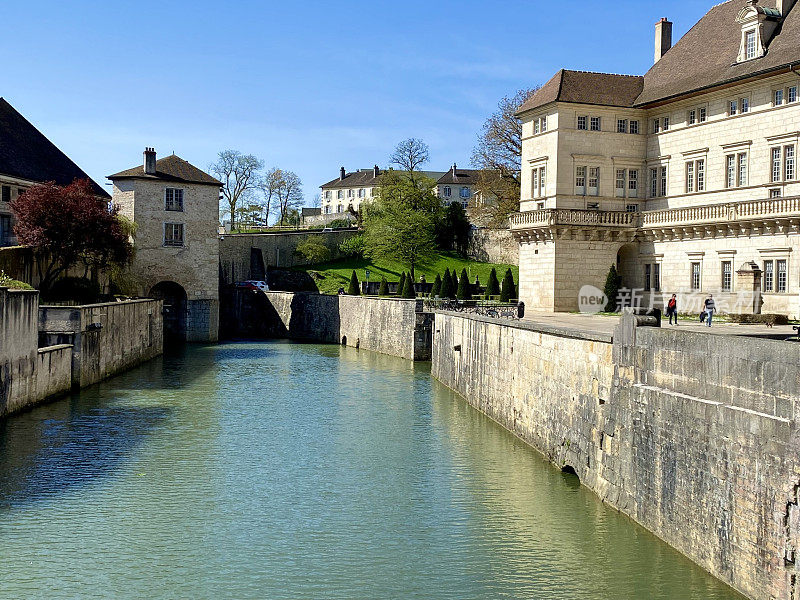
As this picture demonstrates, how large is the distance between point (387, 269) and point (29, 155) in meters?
37.6

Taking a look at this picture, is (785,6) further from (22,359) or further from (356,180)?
(356,180)

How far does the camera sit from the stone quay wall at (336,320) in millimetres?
47969

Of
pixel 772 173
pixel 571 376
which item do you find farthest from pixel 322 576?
pixel 772 173

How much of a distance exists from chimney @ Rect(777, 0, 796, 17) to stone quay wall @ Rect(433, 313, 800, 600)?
27292 millimetres

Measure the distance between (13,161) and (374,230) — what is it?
2897 centimetres

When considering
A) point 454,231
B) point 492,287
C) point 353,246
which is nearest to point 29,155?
point 492,287

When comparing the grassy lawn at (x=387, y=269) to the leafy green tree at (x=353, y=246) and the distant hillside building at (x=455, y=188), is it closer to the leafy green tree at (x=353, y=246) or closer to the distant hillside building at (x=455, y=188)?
the leafy green tree at (x=353, y=246)

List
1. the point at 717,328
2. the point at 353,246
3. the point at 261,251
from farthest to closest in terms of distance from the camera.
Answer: the point at 353,246 < the point at 261,251 < the point at 717,328

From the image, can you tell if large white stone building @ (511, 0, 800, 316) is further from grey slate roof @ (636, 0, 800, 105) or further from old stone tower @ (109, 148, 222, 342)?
old stone tower @ (109, 148, 222, 342)

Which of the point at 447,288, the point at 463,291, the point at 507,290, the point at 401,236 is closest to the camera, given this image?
the point at 507,290

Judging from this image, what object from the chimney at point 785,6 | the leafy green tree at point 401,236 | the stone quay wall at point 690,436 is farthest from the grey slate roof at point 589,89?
the stone quay wall at point 690,436

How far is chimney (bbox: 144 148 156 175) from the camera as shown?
54.3 m

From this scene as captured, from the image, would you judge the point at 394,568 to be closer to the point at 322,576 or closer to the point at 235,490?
the point at 322,576

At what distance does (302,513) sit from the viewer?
17609mm
